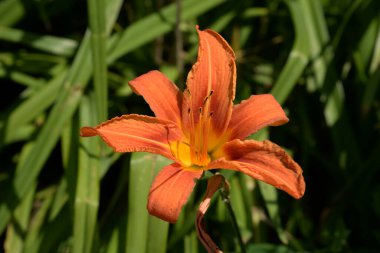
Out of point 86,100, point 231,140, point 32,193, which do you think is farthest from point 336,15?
point 32,193

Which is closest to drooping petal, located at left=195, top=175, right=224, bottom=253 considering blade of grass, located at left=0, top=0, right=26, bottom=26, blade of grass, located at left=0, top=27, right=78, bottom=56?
blade of grass, located at left=0, top=27, right=78, bottom=56

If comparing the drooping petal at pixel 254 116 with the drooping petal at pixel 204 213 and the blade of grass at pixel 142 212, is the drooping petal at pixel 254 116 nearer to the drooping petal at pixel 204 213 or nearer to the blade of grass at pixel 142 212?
the drooping petal at pixel 204 213

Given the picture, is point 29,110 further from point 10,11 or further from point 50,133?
point 10,11

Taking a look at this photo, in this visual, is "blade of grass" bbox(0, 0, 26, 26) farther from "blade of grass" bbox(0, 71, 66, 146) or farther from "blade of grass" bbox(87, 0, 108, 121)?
"blade of grass" bbox(87, 0, 108, 121)

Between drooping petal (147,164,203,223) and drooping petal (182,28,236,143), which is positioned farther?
drooping petal (182,28,236,143)

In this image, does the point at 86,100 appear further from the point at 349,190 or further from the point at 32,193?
the point at 349,190

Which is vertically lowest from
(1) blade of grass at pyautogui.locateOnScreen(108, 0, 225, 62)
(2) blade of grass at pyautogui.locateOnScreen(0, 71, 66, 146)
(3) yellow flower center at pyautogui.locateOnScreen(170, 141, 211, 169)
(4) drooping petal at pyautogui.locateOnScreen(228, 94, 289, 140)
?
(2) blade of grass at pyautogui.locateOnScreen(0, 71, 66, 146)

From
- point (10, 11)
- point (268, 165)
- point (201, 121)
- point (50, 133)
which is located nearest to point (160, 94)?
point (201, 121)
